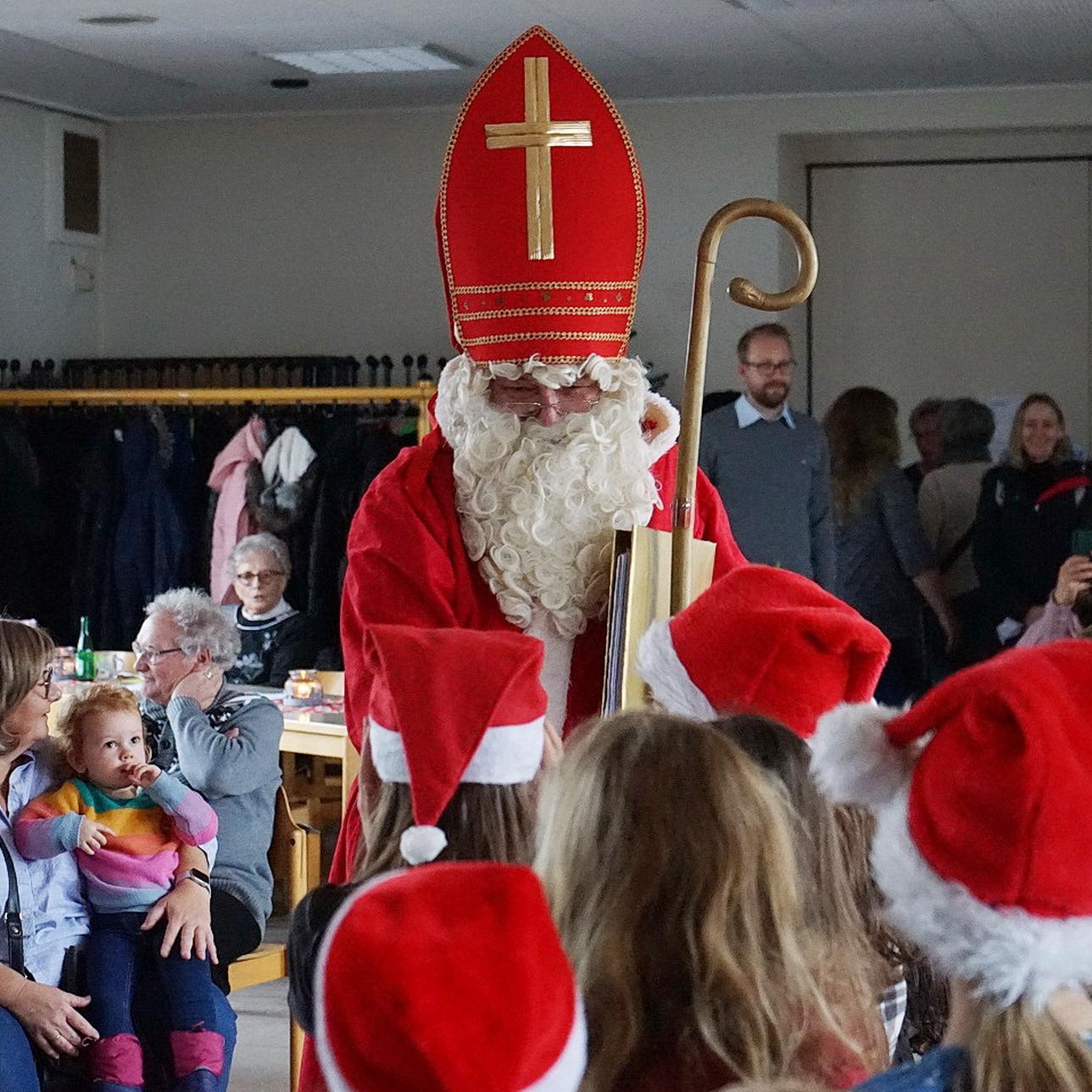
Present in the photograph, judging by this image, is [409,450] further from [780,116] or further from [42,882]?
[780,116]

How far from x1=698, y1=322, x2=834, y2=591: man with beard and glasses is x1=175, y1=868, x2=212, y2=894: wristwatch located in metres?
2.44

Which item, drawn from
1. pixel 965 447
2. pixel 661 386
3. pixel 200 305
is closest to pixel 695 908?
pixel 965 447

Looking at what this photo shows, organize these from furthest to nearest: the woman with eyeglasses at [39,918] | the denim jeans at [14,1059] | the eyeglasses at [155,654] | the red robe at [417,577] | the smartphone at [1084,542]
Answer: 1. the smartphone at [1084,542]
2. the eyeglasses at [155,654]
3. the woman with eyeglasses at [39,918]
4. the denim jeans at [14,1059]
5. the red robe at [417,577]

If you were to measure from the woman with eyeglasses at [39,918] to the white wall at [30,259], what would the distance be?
14.9ft

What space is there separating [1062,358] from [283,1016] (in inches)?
169

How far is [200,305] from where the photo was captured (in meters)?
7.72

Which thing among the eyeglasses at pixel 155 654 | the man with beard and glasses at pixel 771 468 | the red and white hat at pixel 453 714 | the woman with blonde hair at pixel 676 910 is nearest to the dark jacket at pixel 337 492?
the man with beard and glasses at pixel 771 468

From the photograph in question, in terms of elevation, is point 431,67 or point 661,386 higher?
point 431,67

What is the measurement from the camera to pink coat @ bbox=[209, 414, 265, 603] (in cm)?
615

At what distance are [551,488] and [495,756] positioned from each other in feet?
2.59

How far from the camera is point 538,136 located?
2.53 m

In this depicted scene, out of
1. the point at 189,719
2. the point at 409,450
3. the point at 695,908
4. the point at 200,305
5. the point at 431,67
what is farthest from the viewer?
the point at 200,305

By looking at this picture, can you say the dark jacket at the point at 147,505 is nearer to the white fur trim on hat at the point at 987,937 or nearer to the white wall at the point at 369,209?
the white wall at the point at 369,209

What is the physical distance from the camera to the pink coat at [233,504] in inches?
242
